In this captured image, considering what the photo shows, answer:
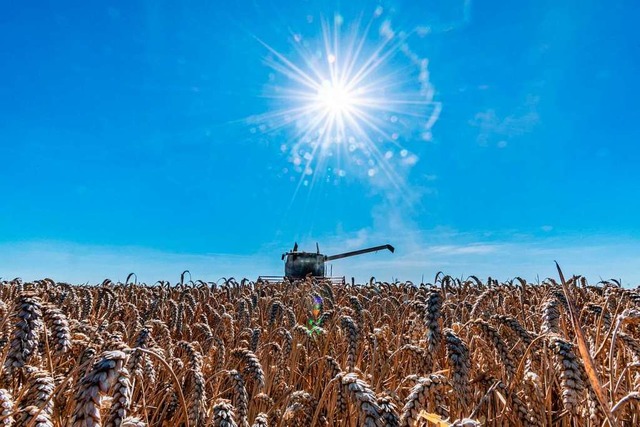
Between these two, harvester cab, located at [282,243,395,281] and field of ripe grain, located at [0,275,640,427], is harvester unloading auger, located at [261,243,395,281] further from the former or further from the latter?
field of ripe grain, located at [0,275,640,427]

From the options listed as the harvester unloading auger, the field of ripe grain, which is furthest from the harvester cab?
the field of ripe grain

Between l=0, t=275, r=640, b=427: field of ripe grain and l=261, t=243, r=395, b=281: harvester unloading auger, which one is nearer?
l=0, t=275, r=640, b=427: field of ripe grain

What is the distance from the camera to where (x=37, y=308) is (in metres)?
1.99

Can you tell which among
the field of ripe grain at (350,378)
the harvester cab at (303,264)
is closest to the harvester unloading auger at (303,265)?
the harvester cab at (303,264)

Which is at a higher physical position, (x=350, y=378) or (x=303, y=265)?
(x=303, y=265)

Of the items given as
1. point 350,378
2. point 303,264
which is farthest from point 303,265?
point 350,378

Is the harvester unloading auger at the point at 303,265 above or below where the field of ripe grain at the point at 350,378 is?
above

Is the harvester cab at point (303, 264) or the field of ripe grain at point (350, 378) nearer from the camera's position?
the field of ripe grain at point (350, 378)

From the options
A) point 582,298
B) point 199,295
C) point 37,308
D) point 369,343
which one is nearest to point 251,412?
point 369,343

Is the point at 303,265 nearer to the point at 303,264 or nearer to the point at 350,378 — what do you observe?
the point at 303,264

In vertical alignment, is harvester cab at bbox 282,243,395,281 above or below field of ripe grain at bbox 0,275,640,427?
above

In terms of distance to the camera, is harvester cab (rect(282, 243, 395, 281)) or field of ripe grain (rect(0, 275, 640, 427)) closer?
field of ripe grain (rect(0, 275, 640, 427))

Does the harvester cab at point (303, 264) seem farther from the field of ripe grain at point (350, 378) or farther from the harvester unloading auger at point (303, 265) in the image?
the field of ripe grain at point (350, 378)

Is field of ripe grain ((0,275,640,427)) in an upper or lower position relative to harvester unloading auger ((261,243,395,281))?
lower
